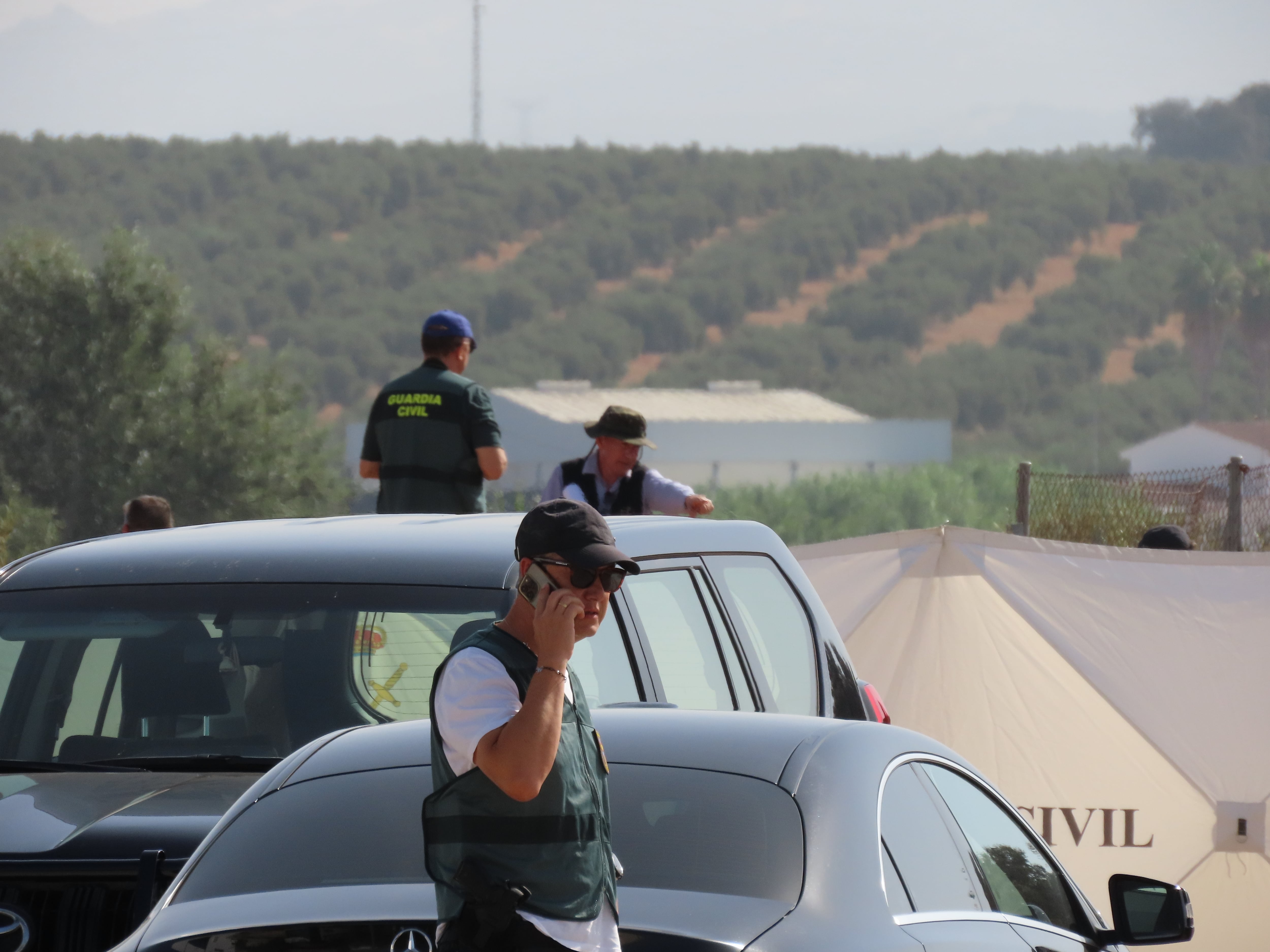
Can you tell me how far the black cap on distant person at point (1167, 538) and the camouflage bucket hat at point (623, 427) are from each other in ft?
12.1

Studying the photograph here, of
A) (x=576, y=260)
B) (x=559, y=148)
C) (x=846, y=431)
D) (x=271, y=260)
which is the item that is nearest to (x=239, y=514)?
(x=846, y=431)

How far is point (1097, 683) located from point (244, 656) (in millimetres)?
5821

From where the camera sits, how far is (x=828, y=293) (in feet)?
468

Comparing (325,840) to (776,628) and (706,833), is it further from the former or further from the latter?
(776,628)

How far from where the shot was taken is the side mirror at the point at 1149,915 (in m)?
4.00

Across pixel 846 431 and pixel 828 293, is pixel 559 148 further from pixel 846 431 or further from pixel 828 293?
pixel 846 431

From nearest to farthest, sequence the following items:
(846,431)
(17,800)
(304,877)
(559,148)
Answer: (304,877), (17,800), (846,431), (559,148)

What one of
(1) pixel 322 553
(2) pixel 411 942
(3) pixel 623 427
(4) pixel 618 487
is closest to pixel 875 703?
(1) pixel 322 553

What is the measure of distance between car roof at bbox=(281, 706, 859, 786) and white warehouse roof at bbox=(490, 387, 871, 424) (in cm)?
9299

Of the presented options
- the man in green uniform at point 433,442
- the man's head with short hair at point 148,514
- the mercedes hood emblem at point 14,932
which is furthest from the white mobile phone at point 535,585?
the man's head with short hair at point 148,514

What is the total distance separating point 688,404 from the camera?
108562 mm

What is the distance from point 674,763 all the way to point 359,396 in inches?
4863

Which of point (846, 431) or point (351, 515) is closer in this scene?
point (351, 515)

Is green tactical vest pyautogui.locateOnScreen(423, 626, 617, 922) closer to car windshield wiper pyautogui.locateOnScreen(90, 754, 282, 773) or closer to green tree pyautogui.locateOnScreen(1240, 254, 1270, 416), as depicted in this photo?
car windshield wiper pyautogui.locateOnScreen(90, 754, 282, 773)
